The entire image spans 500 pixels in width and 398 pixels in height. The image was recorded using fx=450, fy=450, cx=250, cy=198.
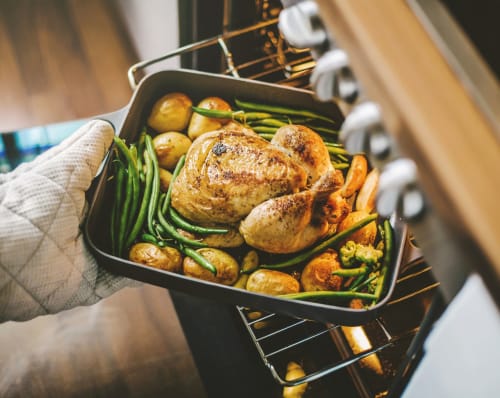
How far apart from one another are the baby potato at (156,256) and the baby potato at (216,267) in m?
0.02

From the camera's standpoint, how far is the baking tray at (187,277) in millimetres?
839

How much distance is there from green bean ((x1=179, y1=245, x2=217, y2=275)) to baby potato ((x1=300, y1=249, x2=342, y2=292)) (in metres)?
0.19

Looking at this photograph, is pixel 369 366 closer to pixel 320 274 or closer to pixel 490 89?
pixel 320 274

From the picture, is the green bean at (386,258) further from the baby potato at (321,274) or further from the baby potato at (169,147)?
the baby potato at (169,147)

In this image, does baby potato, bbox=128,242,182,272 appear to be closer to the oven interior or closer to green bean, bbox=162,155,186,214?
green bean, bbox=162,155,186,214

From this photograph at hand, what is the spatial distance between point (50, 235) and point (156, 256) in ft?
0.69

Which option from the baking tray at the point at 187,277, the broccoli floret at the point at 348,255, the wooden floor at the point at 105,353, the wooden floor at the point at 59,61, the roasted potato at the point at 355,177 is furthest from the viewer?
the wooden floor at the point at 59,61

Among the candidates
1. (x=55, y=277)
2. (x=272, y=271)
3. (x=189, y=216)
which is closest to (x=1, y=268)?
(x=55, y=277)

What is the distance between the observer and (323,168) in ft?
3.17

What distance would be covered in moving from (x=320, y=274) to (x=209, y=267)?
9.0 inches

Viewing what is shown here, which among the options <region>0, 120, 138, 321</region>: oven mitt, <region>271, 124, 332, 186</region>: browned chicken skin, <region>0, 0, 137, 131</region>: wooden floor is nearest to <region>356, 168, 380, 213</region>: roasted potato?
<region>271, 124, 332, 186</region>: browned chicken skin

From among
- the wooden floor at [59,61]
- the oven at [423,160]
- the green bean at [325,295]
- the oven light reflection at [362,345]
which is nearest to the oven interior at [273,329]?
the oven light reflection at [362,345]

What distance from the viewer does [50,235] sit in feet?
2.85

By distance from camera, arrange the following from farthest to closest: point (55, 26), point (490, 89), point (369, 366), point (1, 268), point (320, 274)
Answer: point (55, 26) → point (369, 366) → point (320, 274) → point (1, 268) → point (490, 89)
